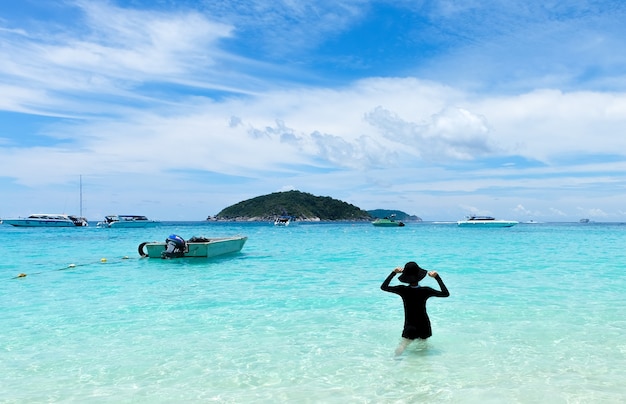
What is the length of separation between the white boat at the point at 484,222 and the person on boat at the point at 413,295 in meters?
102

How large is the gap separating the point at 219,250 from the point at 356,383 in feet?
78.4

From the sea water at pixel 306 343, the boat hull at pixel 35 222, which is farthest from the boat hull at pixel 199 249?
the boat hull at pixel 35 222

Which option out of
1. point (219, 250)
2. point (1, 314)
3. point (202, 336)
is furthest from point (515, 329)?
point (219, 250)

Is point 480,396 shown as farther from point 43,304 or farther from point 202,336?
point 43,304

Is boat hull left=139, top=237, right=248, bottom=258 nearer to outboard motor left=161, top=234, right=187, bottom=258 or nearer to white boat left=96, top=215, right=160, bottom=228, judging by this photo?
outboard motor left=161, top=234, right=187, bottom=258

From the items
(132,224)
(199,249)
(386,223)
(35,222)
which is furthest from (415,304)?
(35,222)

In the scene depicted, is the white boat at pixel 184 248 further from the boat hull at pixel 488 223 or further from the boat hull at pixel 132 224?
the boat hull at pixel 488 223

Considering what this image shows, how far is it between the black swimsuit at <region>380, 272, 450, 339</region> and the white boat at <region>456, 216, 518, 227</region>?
10235 cm

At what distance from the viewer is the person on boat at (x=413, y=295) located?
8172 mm

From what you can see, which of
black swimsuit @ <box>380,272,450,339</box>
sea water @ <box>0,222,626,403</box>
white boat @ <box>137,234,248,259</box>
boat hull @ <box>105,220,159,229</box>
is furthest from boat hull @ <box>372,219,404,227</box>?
black swimsuit @ <box>380,272,450,339</box>

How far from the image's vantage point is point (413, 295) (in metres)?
8.40

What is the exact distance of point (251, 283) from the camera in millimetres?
18812

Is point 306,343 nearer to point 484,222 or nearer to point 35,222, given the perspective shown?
point 484,222

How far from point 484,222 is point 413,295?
105 meters
